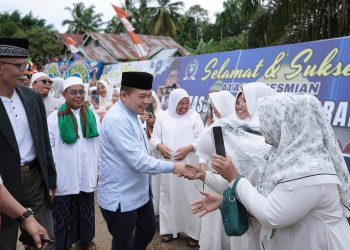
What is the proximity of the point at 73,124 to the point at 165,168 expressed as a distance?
129 centimetres

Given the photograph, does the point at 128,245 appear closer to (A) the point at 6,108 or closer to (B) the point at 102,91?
(A) the point at 6,108

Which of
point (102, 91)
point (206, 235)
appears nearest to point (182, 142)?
point (206, 235)

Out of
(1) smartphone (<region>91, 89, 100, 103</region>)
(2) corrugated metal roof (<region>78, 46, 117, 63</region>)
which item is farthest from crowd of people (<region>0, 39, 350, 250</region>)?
(2) corrugated metal roof (<region>78, 46, 117, 63</region>)

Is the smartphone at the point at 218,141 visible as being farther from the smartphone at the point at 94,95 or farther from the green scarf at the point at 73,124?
the smartphone at the point at 94,95

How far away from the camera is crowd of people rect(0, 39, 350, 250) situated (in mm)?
1690

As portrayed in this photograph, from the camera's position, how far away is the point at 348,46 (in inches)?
157

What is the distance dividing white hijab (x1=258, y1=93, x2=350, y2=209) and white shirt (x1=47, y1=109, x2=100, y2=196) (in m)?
2.27

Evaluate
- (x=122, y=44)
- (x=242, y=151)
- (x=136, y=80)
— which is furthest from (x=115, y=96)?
(x=122, y=44)

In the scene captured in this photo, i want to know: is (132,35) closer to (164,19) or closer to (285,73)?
(285,73)

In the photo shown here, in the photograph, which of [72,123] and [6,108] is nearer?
[6,108]

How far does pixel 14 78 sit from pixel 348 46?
11.3ft

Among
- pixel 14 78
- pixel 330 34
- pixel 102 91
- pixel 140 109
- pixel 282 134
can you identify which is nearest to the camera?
pixel 282 134

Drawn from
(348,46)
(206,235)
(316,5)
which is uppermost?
(316,5)

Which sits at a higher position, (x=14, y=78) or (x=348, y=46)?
(x=348, y=46)
